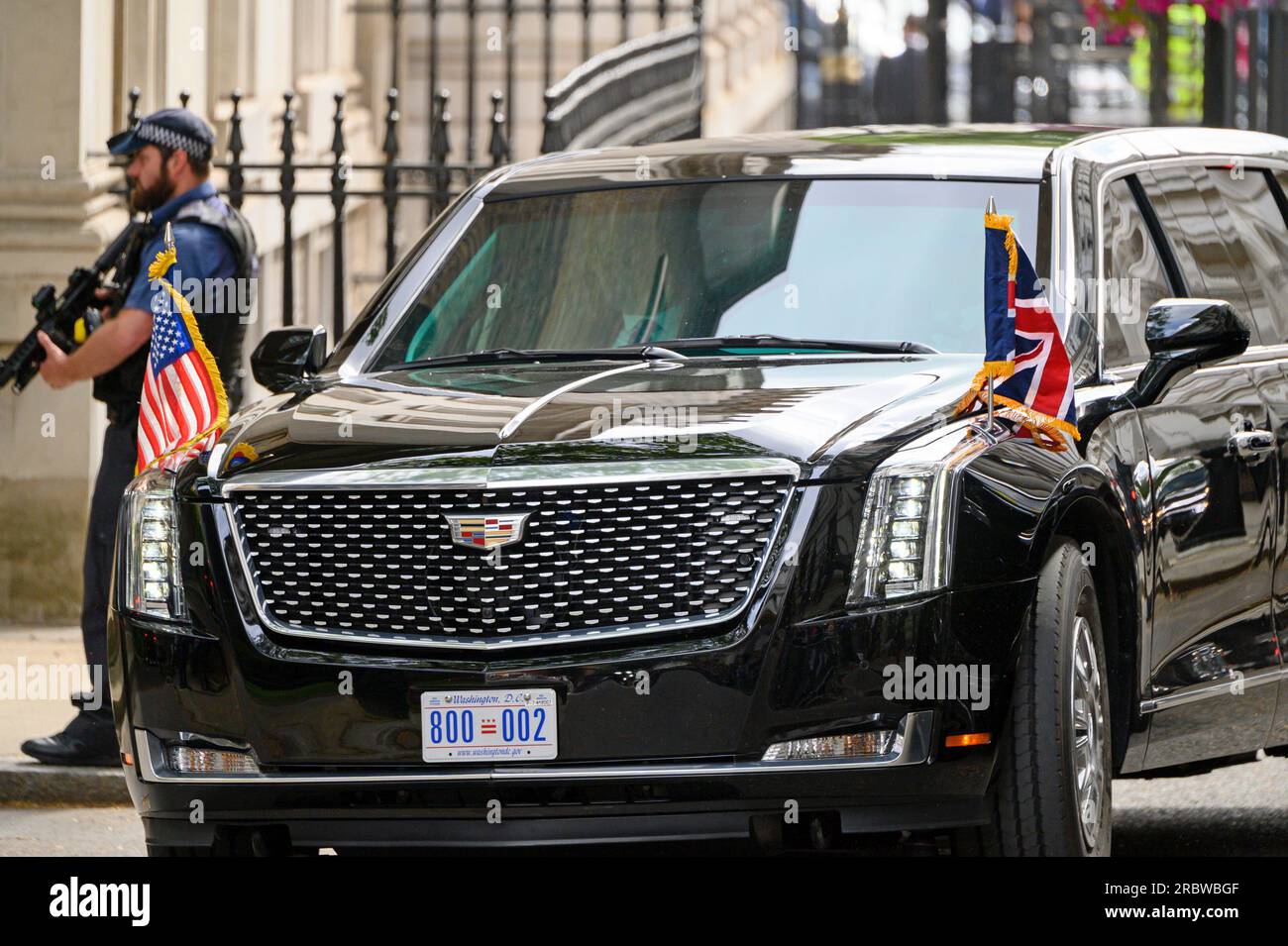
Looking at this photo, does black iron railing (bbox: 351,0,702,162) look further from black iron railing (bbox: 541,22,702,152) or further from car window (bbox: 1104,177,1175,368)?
car window (bbox: 1104,177,1175,368)

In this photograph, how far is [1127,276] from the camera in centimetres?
658

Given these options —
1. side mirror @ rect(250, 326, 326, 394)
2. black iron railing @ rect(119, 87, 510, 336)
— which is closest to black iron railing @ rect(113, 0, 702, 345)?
black iron railing @ rect(119, 87, 510, 336)

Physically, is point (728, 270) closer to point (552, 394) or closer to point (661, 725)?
point (552, 394)

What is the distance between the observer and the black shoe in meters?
8.61

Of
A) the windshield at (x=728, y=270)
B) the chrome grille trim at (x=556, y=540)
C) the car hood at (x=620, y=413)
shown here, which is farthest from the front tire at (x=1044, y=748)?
the windshield at (x=728, y=270)

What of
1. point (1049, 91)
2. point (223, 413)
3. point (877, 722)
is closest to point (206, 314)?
point (223, 413)

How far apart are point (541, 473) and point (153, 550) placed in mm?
983

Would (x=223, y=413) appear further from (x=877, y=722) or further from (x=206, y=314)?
(x=877, y=722)

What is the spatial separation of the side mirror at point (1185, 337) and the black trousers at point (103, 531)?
3823 millimetres

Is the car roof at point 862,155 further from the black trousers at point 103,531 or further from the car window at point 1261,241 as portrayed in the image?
the black trousers at point 103,531

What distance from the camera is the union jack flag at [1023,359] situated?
223 inches

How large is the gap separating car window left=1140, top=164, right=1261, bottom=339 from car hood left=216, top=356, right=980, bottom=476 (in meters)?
1.12

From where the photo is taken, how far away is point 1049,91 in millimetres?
29672

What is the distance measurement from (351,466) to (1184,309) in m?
2.06
